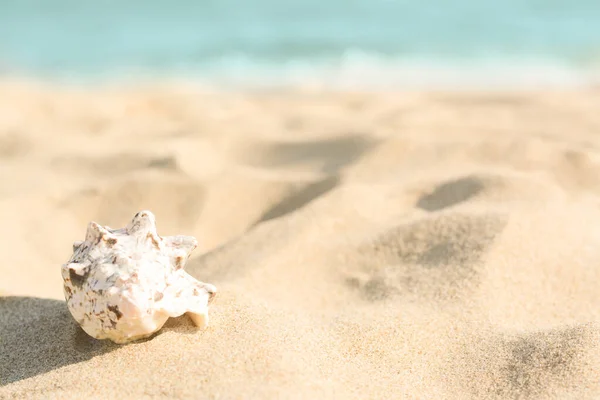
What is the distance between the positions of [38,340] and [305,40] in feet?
23.1

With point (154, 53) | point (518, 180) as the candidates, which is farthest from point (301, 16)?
point (518, 180)

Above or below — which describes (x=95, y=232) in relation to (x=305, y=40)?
above

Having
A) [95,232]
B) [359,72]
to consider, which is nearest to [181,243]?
[95,232]

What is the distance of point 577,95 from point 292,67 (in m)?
3.21

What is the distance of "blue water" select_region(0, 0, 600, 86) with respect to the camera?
6844 mm

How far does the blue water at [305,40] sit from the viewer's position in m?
6.84

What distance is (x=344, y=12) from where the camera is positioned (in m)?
10.1

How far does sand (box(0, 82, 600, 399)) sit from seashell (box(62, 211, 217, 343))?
9 cm

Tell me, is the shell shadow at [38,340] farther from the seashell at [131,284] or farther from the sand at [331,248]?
the seashell at [131,284]

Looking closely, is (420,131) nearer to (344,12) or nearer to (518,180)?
(518,180)

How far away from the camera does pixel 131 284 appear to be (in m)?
1.43

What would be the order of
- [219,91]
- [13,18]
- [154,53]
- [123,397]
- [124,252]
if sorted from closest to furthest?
[123,397] → [124,252] → [219,91] → [154,53] → [13,18]

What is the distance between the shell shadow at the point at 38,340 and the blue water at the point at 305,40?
4.77 meters

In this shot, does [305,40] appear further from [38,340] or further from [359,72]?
[38,340]
